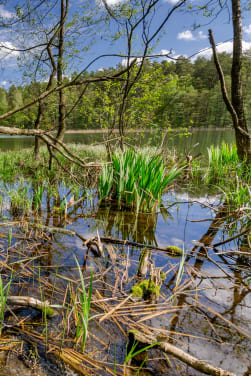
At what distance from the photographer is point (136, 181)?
13.1 ft

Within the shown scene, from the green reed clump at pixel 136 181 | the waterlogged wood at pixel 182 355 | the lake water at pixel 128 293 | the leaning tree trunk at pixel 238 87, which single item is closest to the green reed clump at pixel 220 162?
the leaning tree trunk at pixel 238 87

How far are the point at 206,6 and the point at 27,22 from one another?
3570 mm

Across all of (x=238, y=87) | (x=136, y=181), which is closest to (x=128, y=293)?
(x=136, y=181)

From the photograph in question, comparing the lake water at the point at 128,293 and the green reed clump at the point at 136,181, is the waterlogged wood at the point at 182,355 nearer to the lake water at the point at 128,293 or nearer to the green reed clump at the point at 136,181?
the lake water at the point at 128,293

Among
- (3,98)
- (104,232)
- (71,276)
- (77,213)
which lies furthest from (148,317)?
(3,98)

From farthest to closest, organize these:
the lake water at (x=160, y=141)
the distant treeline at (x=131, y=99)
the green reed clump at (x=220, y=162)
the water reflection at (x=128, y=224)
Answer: the lake water at (x=160, y=141) < the green reed clump at (x=220, y=162) < the distant treeline at (x=131, y=99) < the water reflection at (x=128, y=224)

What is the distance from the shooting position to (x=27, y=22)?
4219 mm

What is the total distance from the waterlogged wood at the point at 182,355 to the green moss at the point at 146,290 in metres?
0.45

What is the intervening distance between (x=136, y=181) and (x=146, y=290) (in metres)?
2.49

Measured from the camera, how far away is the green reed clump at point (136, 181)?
12.1ft

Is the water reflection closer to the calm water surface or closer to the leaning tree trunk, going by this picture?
the calm water surface

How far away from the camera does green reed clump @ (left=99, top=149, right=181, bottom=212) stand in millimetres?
3680

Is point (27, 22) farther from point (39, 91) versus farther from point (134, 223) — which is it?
point (134, 223)

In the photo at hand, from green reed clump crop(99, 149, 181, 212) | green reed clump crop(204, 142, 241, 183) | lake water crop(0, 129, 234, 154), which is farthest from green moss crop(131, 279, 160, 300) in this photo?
green reed clump crop(204, 142, 241, 183)
